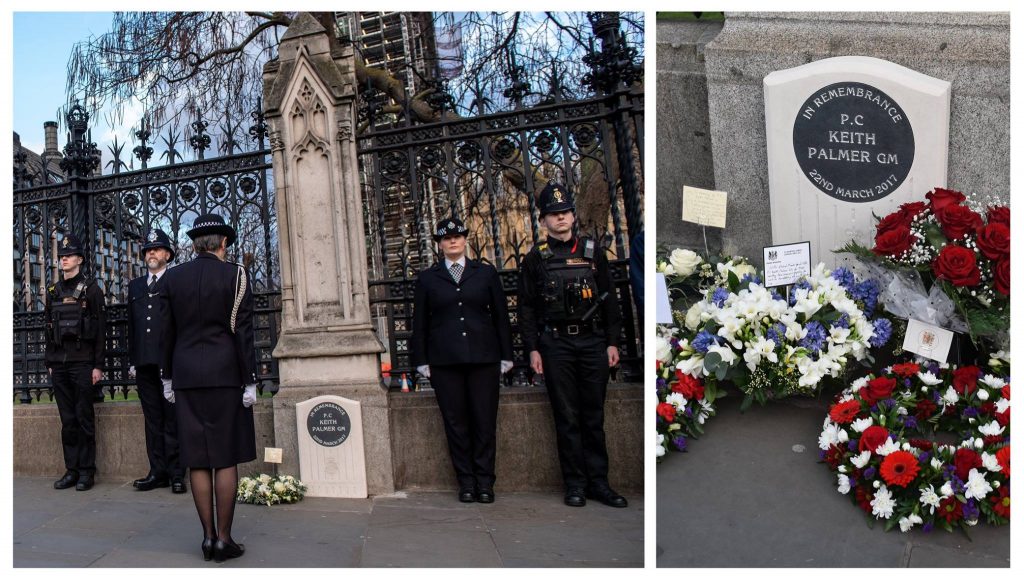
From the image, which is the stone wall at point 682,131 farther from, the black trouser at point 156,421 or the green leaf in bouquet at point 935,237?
the black trouser at point 156,421

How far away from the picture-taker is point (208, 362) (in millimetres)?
4113

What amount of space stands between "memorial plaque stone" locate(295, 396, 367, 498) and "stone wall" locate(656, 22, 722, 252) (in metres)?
2.82

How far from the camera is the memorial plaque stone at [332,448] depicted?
5508 millimetres

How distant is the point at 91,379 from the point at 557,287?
410cm

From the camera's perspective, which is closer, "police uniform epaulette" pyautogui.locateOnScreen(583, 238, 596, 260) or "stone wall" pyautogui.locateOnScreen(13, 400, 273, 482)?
"police uniform epaulette" pyautogui.locateOnScreen(583, 238, 596, 260)

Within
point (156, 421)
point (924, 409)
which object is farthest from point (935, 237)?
point (156, 421)

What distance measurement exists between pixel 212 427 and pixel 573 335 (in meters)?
2.36

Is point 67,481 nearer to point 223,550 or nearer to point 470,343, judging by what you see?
point 223,550

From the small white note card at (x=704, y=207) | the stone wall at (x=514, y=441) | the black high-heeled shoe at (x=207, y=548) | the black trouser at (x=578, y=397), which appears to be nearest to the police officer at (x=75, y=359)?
the stone wall at (x=514, y=441)

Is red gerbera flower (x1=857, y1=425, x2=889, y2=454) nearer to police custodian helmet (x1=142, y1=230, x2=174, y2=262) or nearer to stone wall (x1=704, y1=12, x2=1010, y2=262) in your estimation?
stone wall (x1=704, y1=12, x2=1010, y2=262)

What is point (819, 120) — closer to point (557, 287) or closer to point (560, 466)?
point (557, 287)

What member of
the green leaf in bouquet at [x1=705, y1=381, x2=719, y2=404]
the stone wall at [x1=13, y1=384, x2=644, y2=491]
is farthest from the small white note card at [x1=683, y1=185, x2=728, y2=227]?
the green leaf in bouquet at [x1=705, y1=381, x2=719, y2=404]

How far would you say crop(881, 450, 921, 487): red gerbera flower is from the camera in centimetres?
361

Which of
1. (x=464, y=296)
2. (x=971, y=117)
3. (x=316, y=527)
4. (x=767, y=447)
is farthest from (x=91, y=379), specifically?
(x=971, y=117)
